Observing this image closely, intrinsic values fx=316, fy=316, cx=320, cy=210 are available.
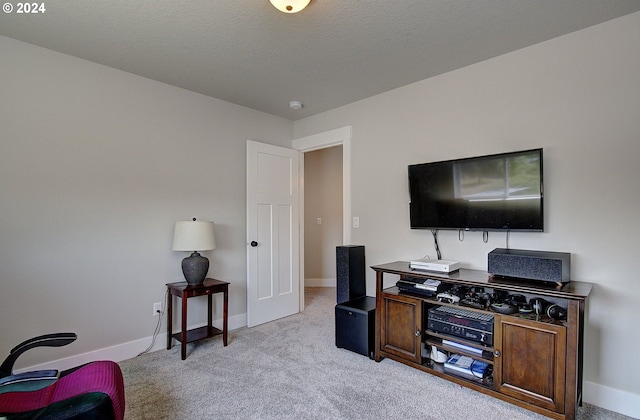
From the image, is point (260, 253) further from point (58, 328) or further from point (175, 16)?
point (175, 16)

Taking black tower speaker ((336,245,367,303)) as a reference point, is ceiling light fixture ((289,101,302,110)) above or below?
above

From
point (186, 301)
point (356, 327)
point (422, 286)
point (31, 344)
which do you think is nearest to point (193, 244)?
point (186, 301)

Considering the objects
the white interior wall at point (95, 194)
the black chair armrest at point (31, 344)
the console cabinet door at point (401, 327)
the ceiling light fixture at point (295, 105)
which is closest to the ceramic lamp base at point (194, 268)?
the white interior wall at point (95, 194)

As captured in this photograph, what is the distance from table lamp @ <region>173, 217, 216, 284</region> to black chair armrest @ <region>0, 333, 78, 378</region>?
1.10 metres

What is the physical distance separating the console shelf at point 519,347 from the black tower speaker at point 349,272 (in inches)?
23.3

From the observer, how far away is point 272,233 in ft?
12.1

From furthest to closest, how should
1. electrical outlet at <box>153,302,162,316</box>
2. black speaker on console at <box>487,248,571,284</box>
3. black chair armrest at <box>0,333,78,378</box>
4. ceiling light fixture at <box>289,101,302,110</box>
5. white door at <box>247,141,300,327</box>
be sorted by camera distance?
white door at <box>247,141,300,327</box> < ceiling light fixture at <box>289,101,302,110</box> < electrical outlet at <box>153,302,162,316</box> < black speaker on console at <box>487,248,571,284</box> < black chair armrest at <box>0,333,78,378</box>

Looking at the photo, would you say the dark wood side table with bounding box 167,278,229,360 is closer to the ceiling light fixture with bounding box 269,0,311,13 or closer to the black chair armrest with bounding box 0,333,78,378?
the black chair armrest with bounding box 0,333,78,378

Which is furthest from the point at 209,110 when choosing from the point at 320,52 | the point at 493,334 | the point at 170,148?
the point at 493,334

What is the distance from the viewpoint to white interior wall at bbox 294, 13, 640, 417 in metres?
1.93

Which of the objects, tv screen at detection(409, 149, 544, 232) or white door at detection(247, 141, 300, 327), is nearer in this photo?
tv screen at detection(409, 149, 544, 232)

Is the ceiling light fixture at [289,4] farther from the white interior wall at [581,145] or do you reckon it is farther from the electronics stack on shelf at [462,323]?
the electronics stack on shelf at [462,323]

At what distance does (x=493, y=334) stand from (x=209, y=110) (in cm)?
317

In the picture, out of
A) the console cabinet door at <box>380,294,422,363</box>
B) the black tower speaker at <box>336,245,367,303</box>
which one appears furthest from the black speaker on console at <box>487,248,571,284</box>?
the black tower speaker at <box>336,245,367,303</box>
